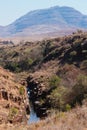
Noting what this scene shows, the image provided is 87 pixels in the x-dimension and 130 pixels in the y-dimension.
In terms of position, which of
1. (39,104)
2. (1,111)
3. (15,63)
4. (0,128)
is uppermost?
(0,128)

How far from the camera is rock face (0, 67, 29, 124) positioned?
38969 millimetres

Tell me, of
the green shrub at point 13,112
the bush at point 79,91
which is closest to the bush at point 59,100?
the bush at point 79,91

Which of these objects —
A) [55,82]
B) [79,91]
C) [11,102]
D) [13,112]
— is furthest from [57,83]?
[13,112]

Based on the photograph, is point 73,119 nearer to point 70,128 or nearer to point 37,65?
point 70,128

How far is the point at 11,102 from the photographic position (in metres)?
45.3

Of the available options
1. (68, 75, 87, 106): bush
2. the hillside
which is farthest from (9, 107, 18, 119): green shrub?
(68, 75, 87, 106): bush

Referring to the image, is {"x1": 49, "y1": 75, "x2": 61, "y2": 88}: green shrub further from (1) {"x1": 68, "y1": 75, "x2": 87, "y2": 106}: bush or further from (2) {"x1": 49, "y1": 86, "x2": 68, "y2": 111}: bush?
(1) {"x1": 68, "y1": 75, "x2": 87, "y2": 106}: bush

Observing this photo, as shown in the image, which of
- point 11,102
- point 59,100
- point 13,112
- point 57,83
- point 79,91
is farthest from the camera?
point 57,83

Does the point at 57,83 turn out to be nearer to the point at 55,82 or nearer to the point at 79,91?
the point at 55,82

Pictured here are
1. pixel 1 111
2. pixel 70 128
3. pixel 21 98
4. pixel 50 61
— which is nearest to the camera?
pixel 70 128

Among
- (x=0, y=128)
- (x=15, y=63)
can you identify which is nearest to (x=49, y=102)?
(x=0, y=128)

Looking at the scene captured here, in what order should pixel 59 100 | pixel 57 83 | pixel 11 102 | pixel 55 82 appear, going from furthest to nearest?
pixel 55 82 → pixel 57 83 → pixel 59 100 → pixel 11 102

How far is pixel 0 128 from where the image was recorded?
739 inches

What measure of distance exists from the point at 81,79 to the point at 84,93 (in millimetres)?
2202
